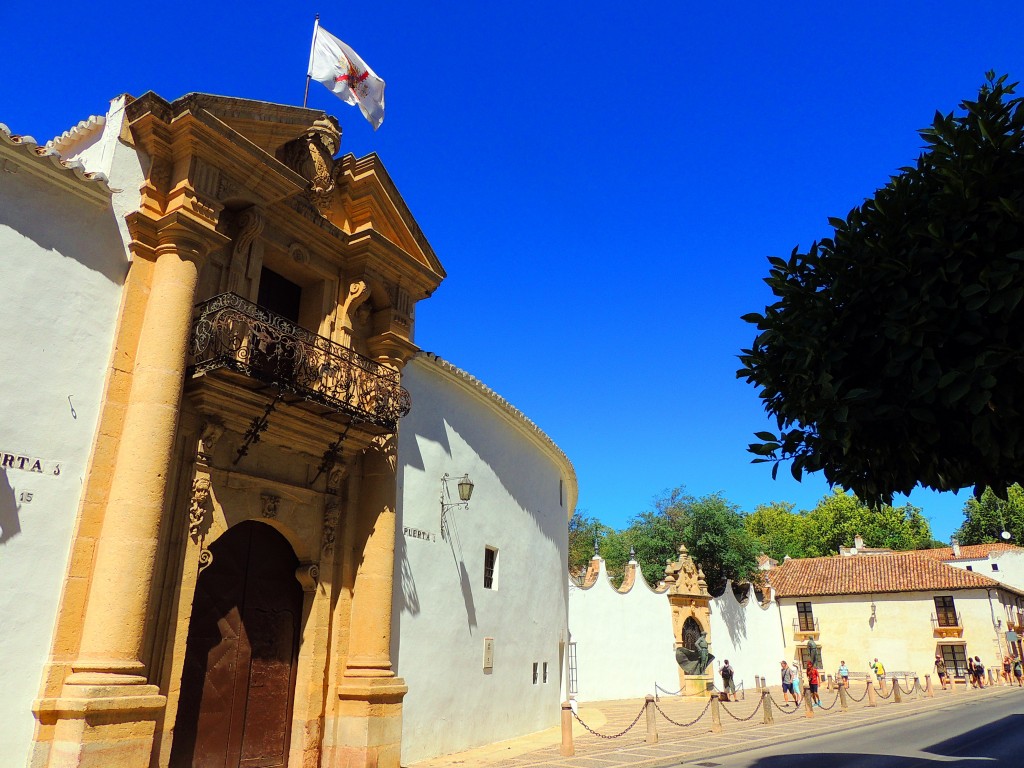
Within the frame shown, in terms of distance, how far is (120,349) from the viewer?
327 inches

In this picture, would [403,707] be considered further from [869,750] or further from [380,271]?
[869,750]

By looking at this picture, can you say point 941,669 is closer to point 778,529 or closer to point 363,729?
point 778,529

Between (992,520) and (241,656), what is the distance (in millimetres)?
68512

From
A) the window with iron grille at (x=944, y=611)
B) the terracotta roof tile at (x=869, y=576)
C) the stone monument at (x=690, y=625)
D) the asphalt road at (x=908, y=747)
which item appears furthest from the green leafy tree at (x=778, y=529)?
the asphalt road at (x=908, y=747)

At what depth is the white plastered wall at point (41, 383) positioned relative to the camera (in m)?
7.05

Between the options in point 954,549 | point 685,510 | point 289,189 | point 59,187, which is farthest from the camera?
point 954,549

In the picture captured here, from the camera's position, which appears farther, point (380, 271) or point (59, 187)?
point (380, 271)

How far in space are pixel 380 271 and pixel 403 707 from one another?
21.5ft

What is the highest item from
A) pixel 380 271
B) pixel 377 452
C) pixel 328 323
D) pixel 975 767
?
pixel 380 271

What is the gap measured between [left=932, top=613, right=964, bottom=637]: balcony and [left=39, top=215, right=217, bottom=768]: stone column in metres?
40.2

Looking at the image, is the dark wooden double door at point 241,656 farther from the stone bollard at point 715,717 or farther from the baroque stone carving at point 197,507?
the stone bollard at point 715,717

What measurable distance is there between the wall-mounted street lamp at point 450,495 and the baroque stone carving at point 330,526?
8.58 ft

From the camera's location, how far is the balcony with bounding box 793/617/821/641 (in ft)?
133

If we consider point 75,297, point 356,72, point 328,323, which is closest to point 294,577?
point 328,323
